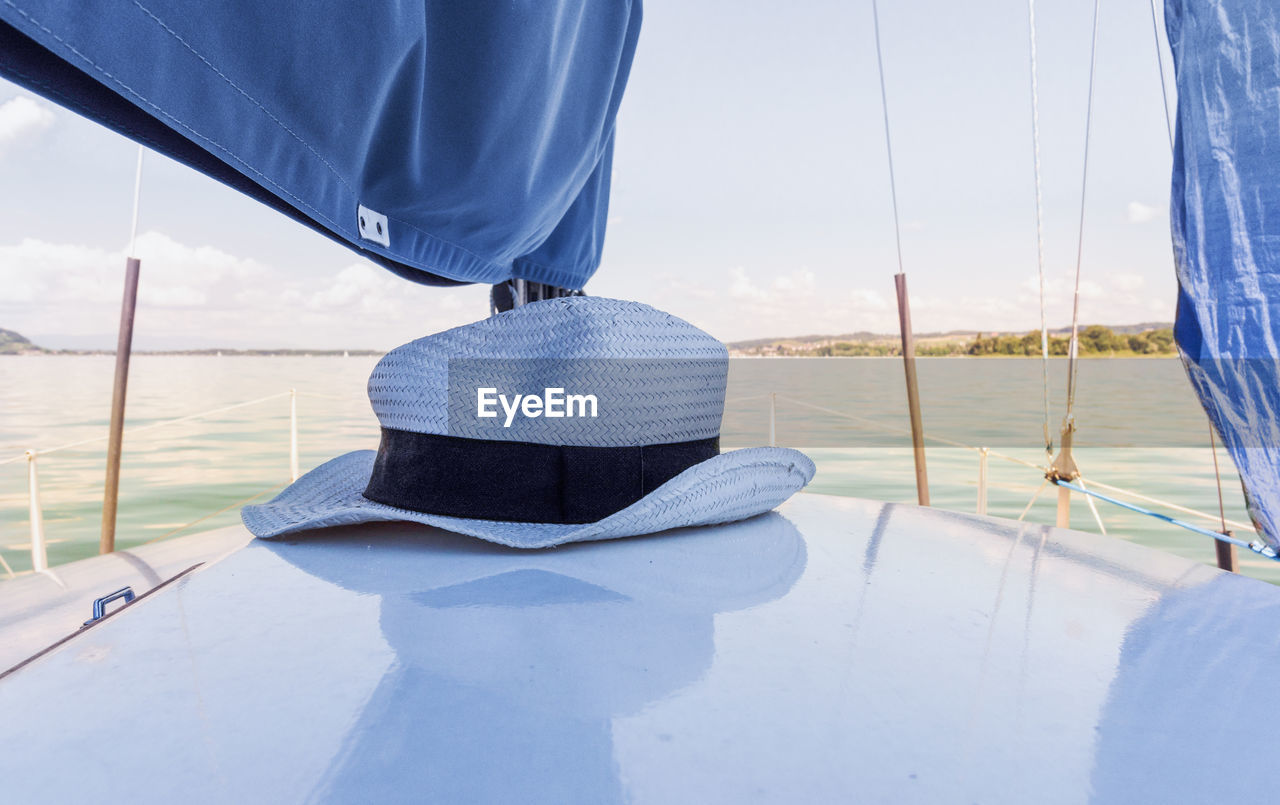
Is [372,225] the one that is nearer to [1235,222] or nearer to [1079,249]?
[1235,222]

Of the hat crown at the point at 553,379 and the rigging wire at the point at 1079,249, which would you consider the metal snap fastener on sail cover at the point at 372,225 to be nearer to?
the hat crown at the point at 553,379

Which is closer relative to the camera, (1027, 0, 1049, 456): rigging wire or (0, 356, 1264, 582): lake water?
(1027, 0, 1049, 456): rigging wire

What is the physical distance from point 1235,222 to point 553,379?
0.77 metres

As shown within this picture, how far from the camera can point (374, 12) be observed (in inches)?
18.8

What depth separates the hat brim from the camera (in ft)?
2.31

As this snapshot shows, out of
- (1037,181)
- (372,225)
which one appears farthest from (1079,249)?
(372,225)

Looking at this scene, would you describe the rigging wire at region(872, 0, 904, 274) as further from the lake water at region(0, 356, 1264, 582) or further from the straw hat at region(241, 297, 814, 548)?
the straw hat at region(241, 297, 814, 548)

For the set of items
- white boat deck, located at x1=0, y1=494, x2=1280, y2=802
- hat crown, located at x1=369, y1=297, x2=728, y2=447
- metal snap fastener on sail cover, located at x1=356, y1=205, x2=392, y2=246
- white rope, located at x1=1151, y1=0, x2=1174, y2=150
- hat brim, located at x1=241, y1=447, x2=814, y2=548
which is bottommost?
white boat deck, located at x1=0, y1=494, x2=1280, y2=802

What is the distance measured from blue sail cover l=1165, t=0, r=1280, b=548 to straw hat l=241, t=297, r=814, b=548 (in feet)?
1.70

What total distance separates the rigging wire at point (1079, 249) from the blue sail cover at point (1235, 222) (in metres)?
0.40

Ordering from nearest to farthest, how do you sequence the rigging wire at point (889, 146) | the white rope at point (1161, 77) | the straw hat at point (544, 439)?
the straw hat at point (544, 439), the white rope at point (1161, 77), the rigging wire at point (889, 146)

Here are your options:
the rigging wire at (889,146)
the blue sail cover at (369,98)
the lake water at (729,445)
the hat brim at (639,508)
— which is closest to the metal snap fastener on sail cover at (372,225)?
the blue sail cover at (369,98)

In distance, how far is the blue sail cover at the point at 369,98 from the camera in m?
0.33

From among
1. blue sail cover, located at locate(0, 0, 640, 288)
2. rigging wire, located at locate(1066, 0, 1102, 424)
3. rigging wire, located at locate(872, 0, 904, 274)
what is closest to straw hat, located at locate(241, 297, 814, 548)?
blue sail cover, located at locate(0, 0, 640, 288)
